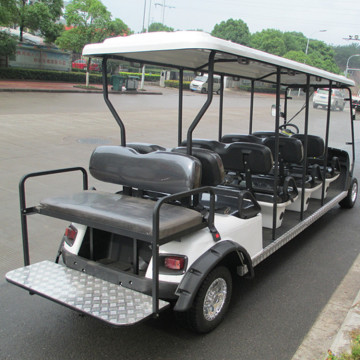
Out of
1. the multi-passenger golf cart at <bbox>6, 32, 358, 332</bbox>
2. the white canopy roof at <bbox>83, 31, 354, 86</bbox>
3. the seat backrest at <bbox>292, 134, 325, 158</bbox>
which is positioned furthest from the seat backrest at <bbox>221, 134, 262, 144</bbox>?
the multi-passenger golf cart at <bbox>6, 32, 358, 332</bbox>

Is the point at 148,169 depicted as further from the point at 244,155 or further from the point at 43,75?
the point at 43,75

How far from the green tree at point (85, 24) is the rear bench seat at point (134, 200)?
25.0 meters

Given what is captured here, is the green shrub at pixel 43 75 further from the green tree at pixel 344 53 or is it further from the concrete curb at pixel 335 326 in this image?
the green tree at pixel 344 53

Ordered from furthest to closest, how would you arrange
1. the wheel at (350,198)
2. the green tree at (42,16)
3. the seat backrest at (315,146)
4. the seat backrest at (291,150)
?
the green tree at (42,16) → the wheel at (350,198) → the seat backrest at (315,146) → the seat backrest at (291,150)

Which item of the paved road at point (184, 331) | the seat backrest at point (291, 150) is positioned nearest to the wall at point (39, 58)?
the paved road at point (184, 331)

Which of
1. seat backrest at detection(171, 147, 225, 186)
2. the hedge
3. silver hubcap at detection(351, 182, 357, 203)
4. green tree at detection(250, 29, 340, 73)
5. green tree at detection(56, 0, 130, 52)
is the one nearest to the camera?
seat backrest at detection(171, 147, 225, 186)

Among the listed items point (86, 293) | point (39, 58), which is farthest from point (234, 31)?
point (86, 293)

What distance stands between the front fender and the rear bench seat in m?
0.20

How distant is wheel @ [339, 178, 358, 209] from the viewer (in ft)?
20.4

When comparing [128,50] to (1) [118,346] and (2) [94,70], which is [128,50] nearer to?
(1) [118,346]

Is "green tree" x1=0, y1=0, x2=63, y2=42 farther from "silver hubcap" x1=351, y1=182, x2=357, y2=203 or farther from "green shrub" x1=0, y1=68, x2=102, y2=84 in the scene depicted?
"silver hubcap" x1=351, y1=182, x2=357, y2=203

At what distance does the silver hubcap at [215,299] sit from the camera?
2.84m

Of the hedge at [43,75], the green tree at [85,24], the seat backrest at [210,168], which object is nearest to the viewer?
the seat backrest at [210,168]

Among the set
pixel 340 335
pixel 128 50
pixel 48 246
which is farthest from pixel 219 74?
pixel 340 335
